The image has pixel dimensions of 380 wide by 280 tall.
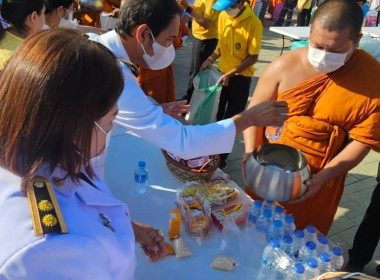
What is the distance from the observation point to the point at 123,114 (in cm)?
180

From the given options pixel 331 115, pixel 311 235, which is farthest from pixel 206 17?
pixel 311 235

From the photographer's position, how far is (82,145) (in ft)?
3.19

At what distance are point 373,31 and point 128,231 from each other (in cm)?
578

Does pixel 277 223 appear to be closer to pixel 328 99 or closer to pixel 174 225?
pixel 174 225

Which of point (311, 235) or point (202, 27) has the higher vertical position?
point (202, 27)

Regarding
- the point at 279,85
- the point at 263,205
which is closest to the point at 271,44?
the point at 279,85

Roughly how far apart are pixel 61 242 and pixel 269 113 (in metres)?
1.24

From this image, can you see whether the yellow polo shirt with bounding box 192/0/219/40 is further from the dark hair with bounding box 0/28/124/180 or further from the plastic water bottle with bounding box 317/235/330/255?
the dark hair with bounding box 0/28/124/180

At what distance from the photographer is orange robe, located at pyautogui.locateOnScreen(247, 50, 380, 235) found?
1974 mm

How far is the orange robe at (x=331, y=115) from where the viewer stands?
197 cm

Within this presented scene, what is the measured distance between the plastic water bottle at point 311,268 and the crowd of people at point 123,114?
511mm

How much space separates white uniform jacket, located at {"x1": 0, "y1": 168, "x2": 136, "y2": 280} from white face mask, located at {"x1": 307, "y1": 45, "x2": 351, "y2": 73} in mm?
1452

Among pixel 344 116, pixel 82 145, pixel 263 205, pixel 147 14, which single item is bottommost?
pixel 263 205

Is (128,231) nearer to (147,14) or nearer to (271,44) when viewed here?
(147,14)
